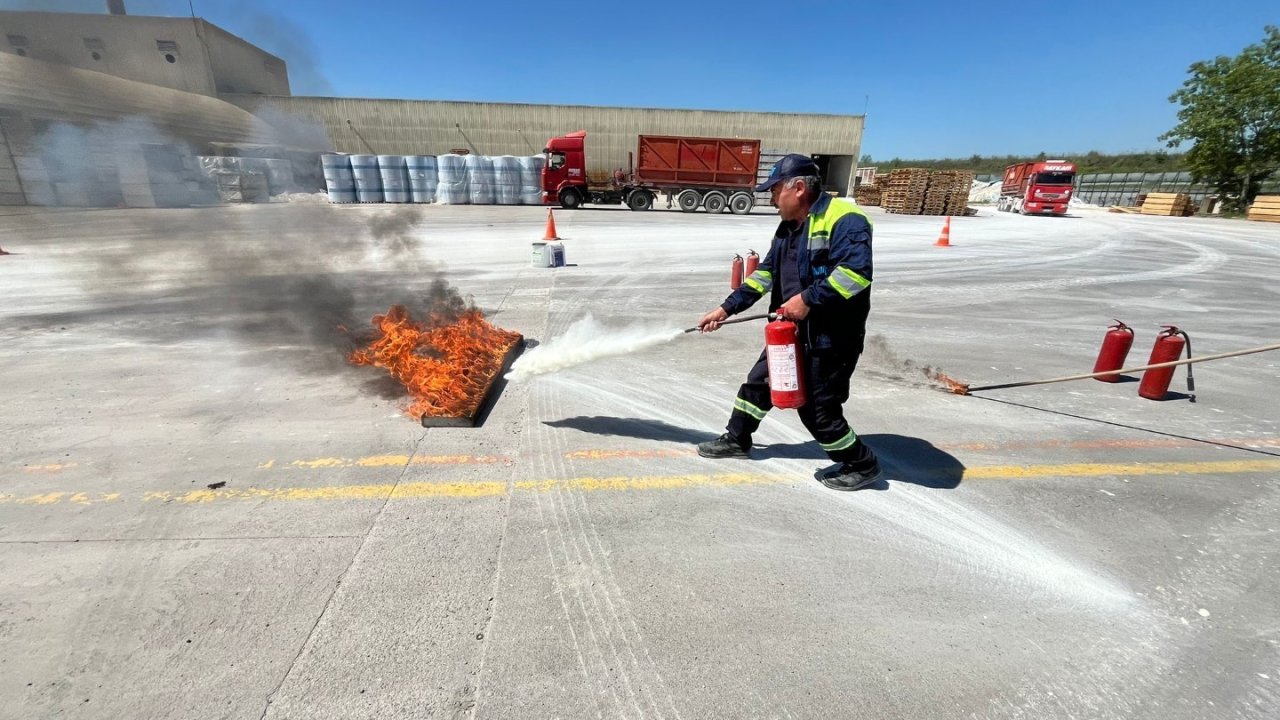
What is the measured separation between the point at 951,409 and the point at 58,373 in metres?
7.97

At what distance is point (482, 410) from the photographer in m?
4.15

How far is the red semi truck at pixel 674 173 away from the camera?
2473cm

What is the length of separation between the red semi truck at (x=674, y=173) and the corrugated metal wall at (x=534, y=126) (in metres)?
14.9

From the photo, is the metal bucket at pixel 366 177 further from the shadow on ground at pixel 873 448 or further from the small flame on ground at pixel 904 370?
the shadow on ground at pixel 873 448

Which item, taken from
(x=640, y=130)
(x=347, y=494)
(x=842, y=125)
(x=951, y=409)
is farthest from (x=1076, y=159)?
(x=347, y=494)

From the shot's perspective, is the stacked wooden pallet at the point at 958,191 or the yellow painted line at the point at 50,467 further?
the stacked wooden pallet at the point at 958,191

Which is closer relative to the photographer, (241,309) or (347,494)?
(347,494)

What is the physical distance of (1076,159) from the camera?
60938mm

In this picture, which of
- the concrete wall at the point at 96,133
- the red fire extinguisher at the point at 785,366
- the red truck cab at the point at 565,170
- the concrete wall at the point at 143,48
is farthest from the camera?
the red truck cab at the point at 565,170

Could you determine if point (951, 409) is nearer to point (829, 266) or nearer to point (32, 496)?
point (829, 266)

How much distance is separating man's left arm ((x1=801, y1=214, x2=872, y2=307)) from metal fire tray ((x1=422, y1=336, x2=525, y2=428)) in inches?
98.4

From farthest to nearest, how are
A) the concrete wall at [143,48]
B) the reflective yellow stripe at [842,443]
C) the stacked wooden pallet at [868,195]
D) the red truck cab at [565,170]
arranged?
1. the stacked wooden pallet at [868,195]
2. the red truck cab at [565,170]
3. the concrete wall at [143,48]
4. the reflective yellow stripe at [842,443]

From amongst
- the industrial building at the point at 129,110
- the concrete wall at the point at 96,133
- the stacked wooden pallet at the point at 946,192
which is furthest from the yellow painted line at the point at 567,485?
the stacked wooden pallet at the point at 946,192

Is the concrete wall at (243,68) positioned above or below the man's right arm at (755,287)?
above
